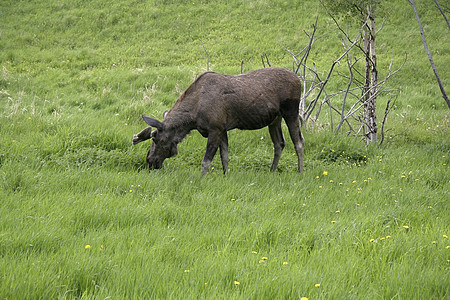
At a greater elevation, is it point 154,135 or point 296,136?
point 154,135

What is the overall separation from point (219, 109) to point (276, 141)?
1459 mm

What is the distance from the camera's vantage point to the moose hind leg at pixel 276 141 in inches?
302

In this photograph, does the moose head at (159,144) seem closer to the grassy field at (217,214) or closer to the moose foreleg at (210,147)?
the grassy field at (217,214)

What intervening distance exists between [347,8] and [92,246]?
7652mm

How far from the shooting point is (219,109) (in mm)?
6789

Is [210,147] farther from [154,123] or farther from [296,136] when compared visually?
[296,136]

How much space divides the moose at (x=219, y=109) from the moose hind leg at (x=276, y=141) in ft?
1.34

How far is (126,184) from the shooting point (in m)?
6.15

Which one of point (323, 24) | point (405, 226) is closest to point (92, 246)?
point (405, 226)

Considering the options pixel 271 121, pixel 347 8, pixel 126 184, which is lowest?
pixel 126 184

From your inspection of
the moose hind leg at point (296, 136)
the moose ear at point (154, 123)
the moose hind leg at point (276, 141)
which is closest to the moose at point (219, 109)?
the moose ear at point (154, 123)

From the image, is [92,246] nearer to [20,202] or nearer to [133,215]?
[133,215]

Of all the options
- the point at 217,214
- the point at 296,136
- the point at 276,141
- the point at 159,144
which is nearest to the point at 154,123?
the point at 159,144

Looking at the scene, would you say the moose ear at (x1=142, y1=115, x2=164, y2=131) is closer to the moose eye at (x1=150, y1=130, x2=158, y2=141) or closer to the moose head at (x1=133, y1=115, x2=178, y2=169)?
the moose head at (x1=133, y1=115, x2=178, y2=169)
